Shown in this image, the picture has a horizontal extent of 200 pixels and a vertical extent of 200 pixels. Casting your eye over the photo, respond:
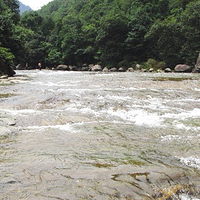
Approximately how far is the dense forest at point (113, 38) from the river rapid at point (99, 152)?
13.6 metres

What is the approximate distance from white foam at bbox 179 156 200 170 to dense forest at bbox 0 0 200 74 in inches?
649

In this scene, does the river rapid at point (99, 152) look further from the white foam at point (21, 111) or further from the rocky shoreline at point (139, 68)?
the rocky shoreline at point (139, 68)

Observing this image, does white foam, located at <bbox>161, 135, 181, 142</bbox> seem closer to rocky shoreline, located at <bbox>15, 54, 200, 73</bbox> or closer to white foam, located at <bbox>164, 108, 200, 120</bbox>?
white foam, located at <bbox>164, 108, 200, 120</bbox>

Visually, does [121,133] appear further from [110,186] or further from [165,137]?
[110,186]

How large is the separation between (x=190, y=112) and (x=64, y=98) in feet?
13.8

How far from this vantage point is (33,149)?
353cm

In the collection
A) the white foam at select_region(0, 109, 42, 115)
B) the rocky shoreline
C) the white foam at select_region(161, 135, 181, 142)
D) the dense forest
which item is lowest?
the rocky shoreline

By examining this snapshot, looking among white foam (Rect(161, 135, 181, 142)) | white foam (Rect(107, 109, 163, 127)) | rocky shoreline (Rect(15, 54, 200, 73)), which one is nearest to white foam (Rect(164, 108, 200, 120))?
white foam (Rect(107, 109, 163, 127))

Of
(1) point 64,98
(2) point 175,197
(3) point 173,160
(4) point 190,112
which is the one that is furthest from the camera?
(1) point 64,98

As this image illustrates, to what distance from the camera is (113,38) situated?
3688cm

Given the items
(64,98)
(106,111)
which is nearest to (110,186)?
(106,111)

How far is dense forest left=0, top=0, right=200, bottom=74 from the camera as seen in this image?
842 inches

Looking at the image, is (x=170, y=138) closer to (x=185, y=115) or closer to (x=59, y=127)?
(x=185, y=115)

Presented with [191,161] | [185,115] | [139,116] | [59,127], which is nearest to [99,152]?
[191,161]
